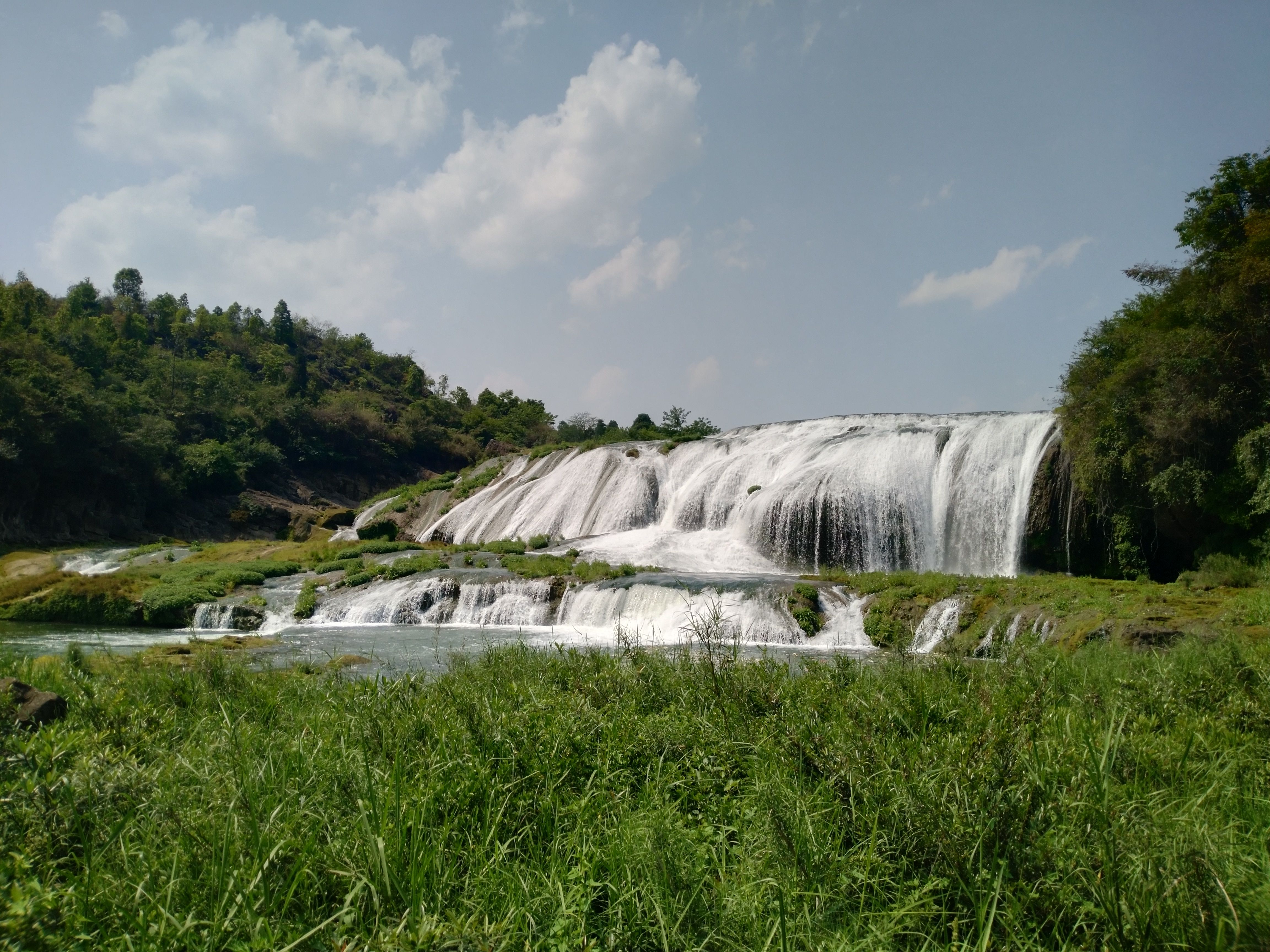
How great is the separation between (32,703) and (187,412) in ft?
177

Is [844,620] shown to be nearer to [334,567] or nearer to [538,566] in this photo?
[538,566]

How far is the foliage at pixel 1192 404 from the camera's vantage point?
14.8 m

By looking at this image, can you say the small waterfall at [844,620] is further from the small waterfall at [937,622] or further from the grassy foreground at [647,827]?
the grassy foreground at [647,827]

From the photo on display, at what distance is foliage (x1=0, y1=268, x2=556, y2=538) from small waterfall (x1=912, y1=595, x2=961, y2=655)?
38.0 meters

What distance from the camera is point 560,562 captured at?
19.8 m

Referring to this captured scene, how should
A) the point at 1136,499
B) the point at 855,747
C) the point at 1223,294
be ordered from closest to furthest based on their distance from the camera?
the point at 855,747, the point at 1223,294, the point at 1136,499

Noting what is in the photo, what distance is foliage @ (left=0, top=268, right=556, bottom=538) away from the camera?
36.2 m

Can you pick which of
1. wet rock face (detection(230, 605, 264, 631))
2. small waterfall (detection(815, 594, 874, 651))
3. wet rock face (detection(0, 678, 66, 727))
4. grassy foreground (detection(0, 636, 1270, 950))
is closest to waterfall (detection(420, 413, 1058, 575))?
small waterfall (detection(815, 594, 874, 651))

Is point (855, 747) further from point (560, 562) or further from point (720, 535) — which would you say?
point (720, 535)

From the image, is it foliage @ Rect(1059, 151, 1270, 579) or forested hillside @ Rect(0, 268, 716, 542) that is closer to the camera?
foliage @ Rect(1059, 151, 1270, 579)

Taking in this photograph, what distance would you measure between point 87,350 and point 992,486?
2368 inches

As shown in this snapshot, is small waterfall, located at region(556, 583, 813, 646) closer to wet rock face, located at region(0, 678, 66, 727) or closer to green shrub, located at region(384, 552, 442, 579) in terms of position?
green shrub, located at region(384, 552, 442, 579)

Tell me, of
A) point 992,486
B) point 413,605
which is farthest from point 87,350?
point 992,486

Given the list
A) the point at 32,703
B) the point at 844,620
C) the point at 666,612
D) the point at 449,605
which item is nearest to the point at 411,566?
the point at 449,605
